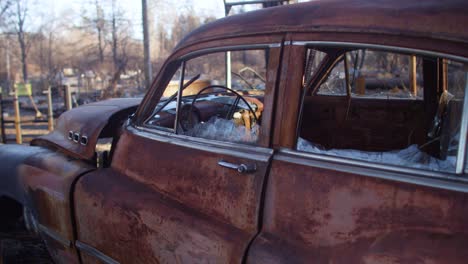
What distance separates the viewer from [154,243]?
2.12 metres

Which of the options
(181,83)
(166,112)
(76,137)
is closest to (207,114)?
(166,112)

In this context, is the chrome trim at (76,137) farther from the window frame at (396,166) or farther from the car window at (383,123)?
the window frame at (396,166)

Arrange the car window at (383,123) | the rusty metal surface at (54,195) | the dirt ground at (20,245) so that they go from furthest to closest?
the dirt ground at (20,245) → the rusty metal surface at (54,195) → the car window at (383,123)

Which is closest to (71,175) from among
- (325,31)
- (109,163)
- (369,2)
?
(109,163)

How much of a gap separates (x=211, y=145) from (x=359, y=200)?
0.81 m

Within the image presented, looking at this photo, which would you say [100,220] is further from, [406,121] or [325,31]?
[406,121]

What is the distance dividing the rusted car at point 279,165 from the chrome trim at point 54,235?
0.04 feet

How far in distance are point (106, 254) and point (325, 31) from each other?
1734 mm

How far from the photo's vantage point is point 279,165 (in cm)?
176

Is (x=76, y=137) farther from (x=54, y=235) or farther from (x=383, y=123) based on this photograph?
(x=383, y=123)

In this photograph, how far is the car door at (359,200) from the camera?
53.9 inches

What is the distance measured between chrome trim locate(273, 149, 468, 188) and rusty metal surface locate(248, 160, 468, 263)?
20 mm

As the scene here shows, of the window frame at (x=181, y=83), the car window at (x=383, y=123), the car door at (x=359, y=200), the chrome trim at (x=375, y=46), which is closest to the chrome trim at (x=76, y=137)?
the window frame at (x=181, y=83)

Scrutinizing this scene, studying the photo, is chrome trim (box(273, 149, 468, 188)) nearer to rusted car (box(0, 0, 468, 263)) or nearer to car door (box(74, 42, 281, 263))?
rusted car (box(0, 0, 468, 263))
